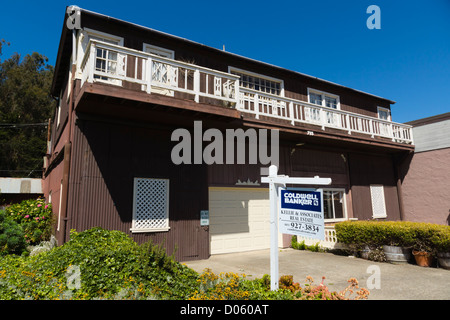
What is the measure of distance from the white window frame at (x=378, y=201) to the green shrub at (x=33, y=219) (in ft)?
46.2

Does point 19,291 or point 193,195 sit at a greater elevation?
point 193,195

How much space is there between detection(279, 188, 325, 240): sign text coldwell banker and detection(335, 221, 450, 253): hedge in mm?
5800

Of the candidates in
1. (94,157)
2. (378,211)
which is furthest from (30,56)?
(378,211)

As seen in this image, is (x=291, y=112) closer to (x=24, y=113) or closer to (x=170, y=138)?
(x=170, y=138)

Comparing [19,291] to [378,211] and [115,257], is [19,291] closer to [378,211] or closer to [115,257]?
[115,257]

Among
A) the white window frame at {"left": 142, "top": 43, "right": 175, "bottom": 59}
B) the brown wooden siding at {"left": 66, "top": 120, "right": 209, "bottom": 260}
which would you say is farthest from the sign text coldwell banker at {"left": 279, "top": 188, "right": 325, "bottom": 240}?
the white window frame at {"left": 142, "top": 43, "right": 175, "bottom": 59}

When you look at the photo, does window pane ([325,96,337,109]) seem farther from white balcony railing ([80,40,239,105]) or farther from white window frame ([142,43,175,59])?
white window frame ([142,43,175,59])

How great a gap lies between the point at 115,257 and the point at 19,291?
1.45 metres

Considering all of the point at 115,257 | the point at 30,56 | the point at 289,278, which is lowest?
the point at 289,278

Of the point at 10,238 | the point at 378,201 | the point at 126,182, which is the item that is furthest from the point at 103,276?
the point at 378,201

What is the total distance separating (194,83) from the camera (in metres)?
7.73

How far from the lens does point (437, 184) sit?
1338 centimetres

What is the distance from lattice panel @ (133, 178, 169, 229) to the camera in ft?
26.5

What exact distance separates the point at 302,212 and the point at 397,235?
594 cm
